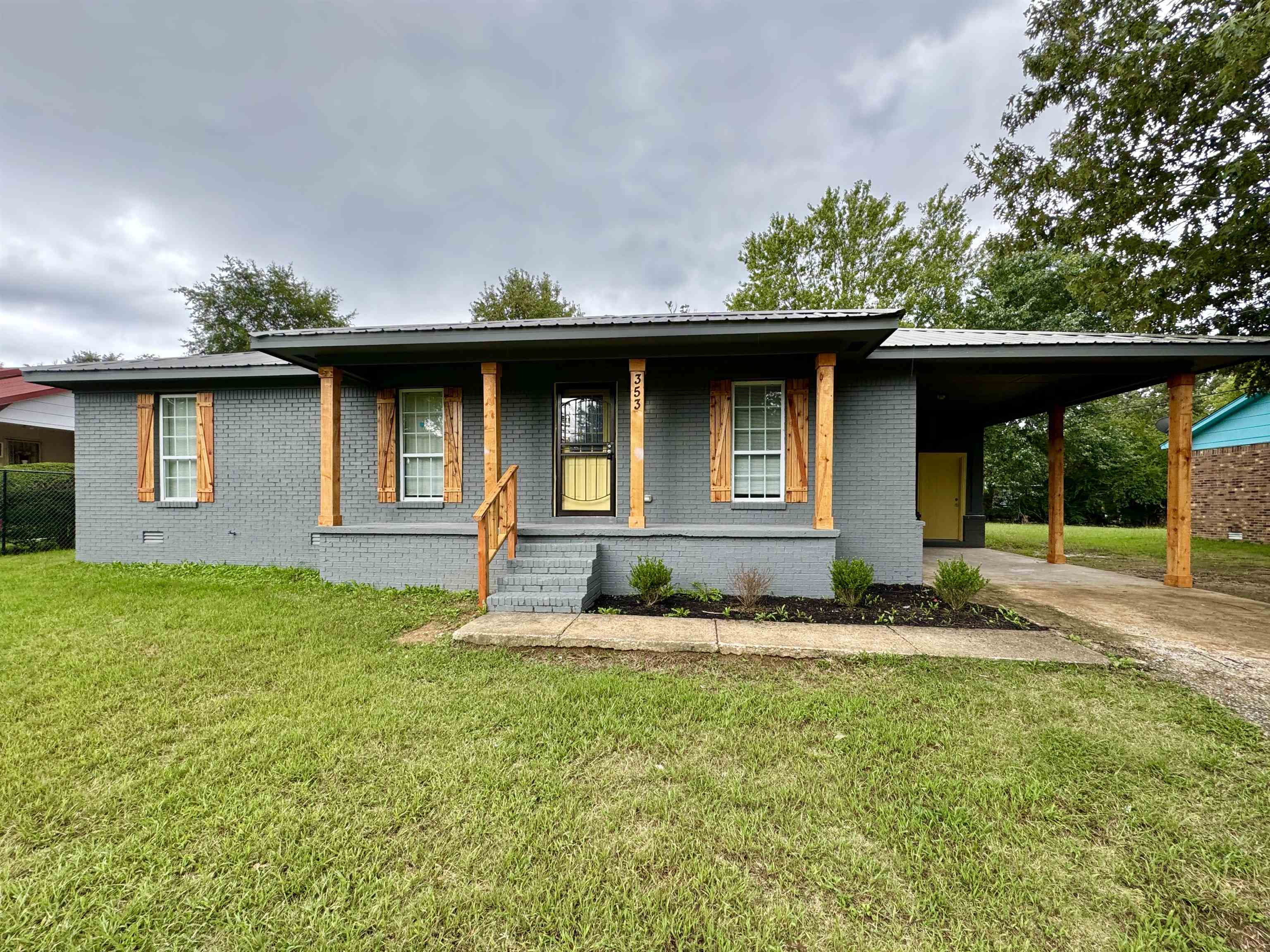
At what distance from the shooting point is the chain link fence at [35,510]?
8.49 m

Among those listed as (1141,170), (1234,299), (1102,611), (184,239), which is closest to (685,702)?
(1102,611)

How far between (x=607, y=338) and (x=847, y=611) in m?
3.78

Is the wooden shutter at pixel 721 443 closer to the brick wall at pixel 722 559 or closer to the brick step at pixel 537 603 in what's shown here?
the brick wall at pixel 722 559

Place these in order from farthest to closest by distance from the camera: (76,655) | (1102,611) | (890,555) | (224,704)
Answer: (890,555) → (1102,611) → (76,655) → (224,704)

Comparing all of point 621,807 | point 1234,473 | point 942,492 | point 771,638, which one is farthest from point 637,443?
point 1234,473

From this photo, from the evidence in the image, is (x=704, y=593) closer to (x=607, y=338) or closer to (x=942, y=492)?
(x=607, y=338)

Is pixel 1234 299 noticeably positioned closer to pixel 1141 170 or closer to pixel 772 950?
pixel 1141 170

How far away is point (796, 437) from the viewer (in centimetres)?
633

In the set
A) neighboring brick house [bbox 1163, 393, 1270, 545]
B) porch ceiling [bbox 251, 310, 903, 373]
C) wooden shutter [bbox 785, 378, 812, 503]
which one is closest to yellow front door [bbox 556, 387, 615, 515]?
porch ceiling [bbox 251, 310, 903, 373]

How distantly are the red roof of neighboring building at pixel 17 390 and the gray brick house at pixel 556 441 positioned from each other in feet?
26.2

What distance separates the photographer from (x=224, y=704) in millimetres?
2861

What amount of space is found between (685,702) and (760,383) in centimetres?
460

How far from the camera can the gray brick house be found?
5.49 m

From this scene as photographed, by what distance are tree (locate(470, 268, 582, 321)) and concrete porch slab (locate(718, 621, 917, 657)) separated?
670 inches
